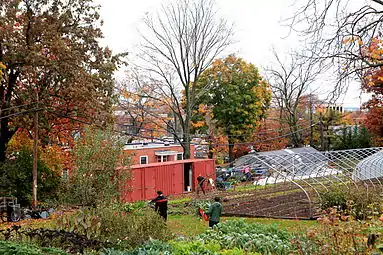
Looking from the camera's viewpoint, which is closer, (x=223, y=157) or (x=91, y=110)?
(x=91, y=110)

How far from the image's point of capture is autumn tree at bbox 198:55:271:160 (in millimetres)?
38594

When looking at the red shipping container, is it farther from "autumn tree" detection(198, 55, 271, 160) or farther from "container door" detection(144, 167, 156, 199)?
"autumn tree" detection(198, 55, 271, 160)

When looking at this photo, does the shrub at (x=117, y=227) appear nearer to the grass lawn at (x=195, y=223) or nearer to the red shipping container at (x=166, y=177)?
the grass lawn at (x=195, y=223)

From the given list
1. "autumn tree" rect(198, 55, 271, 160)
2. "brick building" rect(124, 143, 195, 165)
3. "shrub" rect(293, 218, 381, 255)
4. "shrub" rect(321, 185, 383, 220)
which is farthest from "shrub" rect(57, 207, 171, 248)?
"autumn tree" rect(198, 55, 271, 160)

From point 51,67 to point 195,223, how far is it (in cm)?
1104

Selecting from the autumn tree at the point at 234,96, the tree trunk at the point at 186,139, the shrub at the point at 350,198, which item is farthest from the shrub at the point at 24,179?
the autumn tree at the point at 234,96

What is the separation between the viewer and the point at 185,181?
29.1 metres

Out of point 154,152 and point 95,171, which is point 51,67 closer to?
point 95,171

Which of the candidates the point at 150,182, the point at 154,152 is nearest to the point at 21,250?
the point at 150,182

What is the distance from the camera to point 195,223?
1712cm

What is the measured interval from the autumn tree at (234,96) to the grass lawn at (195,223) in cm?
2098

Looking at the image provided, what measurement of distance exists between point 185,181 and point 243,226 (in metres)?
18.0

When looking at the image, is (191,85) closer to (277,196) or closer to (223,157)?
(223,157)

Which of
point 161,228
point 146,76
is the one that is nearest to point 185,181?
point 146,76
